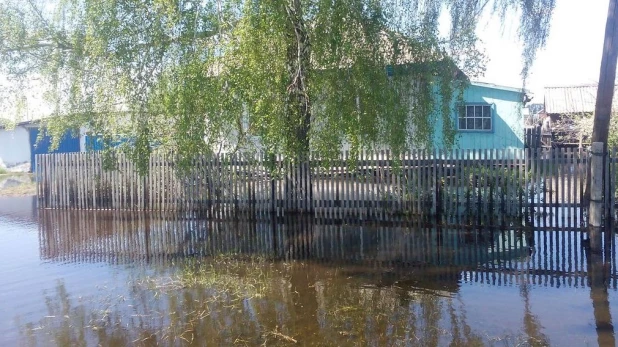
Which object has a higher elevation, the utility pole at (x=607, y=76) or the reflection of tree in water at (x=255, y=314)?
the utility pole at (x=607, y=76)

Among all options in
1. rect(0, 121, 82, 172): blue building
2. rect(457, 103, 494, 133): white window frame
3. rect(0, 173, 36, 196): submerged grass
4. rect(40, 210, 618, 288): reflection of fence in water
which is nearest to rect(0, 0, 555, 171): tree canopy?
rect(40, 210, 618, 288): reflection of fence in water

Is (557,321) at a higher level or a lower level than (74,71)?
lower

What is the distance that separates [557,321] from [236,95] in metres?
6.15

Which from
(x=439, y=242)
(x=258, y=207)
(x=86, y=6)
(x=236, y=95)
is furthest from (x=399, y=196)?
(x=86, y=6)

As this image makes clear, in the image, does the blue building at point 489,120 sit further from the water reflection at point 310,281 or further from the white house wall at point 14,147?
the white house wall at point 14,147

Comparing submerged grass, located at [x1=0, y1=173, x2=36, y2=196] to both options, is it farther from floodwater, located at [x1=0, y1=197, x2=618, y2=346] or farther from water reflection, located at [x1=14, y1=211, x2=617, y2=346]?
floodwater, located at [x1=0, y1=197, x2=618, y2=346]

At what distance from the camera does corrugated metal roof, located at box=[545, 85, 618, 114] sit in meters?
24.9

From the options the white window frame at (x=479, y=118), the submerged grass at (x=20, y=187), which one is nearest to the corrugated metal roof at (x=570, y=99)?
the white window frame at (x=479, y=118)

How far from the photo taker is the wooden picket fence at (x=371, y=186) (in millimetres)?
11219

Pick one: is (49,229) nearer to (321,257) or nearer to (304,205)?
(304,205)

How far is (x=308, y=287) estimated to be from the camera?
734cm

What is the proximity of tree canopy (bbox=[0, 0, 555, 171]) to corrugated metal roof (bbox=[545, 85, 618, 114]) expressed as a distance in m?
16.1

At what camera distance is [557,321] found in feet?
19.0

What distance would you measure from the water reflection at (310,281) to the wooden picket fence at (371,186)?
58cm
